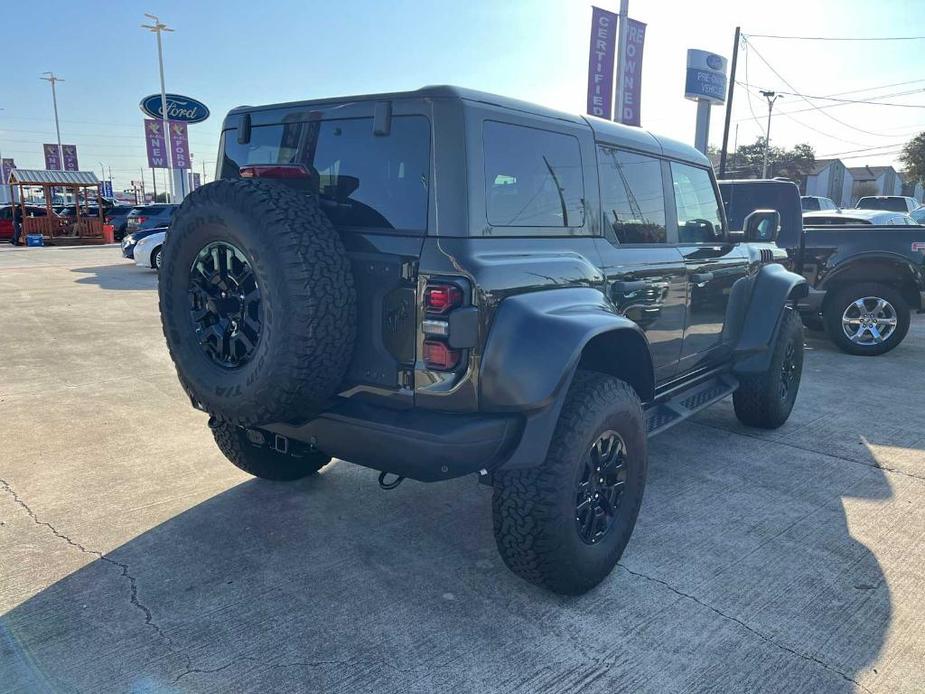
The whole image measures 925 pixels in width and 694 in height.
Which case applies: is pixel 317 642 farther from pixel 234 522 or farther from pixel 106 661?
pixel 234 522

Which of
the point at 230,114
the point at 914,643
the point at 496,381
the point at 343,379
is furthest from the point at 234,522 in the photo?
the point at 914,643

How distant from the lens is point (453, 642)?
247cm

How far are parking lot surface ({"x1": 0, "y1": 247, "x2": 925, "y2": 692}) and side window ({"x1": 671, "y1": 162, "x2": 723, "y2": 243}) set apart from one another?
1.45 metres

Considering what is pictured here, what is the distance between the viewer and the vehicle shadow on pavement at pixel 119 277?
1277 centimetres

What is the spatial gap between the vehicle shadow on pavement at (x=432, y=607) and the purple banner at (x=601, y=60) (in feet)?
41.4

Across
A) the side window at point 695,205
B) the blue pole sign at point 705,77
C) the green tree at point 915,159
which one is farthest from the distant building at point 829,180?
the side window at point 695,205

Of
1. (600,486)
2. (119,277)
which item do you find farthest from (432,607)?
(119,277)

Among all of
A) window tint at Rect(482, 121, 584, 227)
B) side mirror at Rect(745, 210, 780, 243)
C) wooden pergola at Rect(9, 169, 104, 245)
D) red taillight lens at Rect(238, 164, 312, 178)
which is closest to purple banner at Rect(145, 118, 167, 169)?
wooden pergola at Rect(9, 169, 104, 245)

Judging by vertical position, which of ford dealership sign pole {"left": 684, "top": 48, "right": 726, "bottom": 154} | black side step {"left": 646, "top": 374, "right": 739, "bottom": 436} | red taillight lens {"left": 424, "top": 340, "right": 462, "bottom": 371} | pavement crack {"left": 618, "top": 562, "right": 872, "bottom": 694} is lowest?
pavement crack {"left": 618, "top": 562, "right": 872, "bottom": 694}

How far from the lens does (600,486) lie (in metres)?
2.87

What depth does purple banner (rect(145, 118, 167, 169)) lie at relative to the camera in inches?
1145

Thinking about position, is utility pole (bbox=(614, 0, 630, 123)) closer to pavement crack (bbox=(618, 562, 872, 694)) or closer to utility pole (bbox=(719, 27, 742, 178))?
utility pole (bbox=(719, 27, 742, 178))

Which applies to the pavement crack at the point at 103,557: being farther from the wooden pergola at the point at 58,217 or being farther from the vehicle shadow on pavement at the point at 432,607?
the wooden pergola at the point at 58,217

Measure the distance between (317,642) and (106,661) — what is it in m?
0.72
